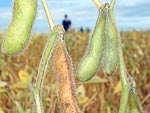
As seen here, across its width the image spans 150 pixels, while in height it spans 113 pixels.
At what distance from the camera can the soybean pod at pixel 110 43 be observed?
73 cm

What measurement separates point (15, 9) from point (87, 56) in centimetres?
14

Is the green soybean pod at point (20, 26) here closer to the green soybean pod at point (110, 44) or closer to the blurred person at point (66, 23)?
the green soybean pod at point (110, 44)

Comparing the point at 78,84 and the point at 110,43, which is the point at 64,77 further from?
the point at 78,84

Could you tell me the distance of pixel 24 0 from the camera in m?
0.65

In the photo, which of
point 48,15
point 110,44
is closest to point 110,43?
point 110,44

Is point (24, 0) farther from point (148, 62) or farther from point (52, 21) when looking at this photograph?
point (148, 62)

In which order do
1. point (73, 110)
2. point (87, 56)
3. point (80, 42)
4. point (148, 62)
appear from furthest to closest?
point (80, 42) < point (148, 62) < point (87, 56) < point (73, 110)

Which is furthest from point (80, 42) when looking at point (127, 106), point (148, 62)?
point (127, 106)

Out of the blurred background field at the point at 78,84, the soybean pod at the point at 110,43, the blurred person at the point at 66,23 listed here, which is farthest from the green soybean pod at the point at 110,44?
the blurred person at the point at 66,23

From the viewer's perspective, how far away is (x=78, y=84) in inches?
39.4

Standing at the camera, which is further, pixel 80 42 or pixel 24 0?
pixel 80 42

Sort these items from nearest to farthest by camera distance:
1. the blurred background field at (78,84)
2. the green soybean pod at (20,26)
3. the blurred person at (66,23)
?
the green soybean pod at (20,26) → the blurred background field at (78,84) → the blurred person at (66,23)

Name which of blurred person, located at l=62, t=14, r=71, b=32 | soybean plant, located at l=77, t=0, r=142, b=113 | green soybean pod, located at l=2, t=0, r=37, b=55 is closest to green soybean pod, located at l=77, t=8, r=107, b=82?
soybean plant, located at l=77, t=0, r=142, b=113

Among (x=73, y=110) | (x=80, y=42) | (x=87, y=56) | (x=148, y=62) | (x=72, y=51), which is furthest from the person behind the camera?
(x=80, y=42)
